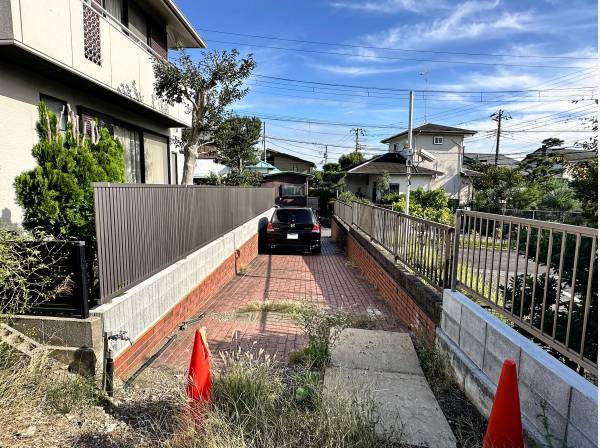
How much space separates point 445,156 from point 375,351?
120ft

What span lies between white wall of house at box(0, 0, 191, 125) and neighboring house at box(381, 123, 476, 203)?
1212 inches

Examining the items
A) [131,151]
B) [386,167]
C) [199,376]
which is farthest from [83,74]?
[386,167]

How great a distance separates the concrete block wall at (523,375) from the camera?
1914mm

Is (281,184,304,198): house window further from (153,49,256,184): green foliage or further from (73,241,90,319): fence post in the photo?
(73,241,90,319): fence post

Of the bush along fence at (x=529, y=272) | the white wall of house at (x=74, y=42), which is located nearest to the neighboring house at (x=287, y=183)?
the white wall of house at (x=74, y=42)

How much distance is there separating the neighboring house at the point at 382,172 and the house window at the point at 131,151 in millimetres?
24257

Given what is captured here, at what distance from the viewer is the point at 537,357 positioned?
2258mm

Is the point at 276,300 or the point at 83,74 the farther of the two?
the point at 276,300

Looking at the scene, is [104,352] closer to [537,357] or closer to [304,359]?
[304,359]

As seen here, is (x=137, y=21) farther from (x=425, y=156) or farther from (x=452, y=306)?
(x=425, y=156)

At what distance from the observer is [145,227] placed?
421 centimetres

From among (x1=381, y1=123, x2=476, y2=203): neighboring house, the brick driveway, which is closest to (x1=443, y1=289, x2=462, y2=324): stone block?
the brick driveway

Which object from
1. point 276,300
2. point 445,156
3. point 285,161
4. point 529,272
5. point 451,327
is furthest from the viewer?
point 285,161

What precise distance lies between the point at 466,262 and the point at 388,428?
174 centimetres
